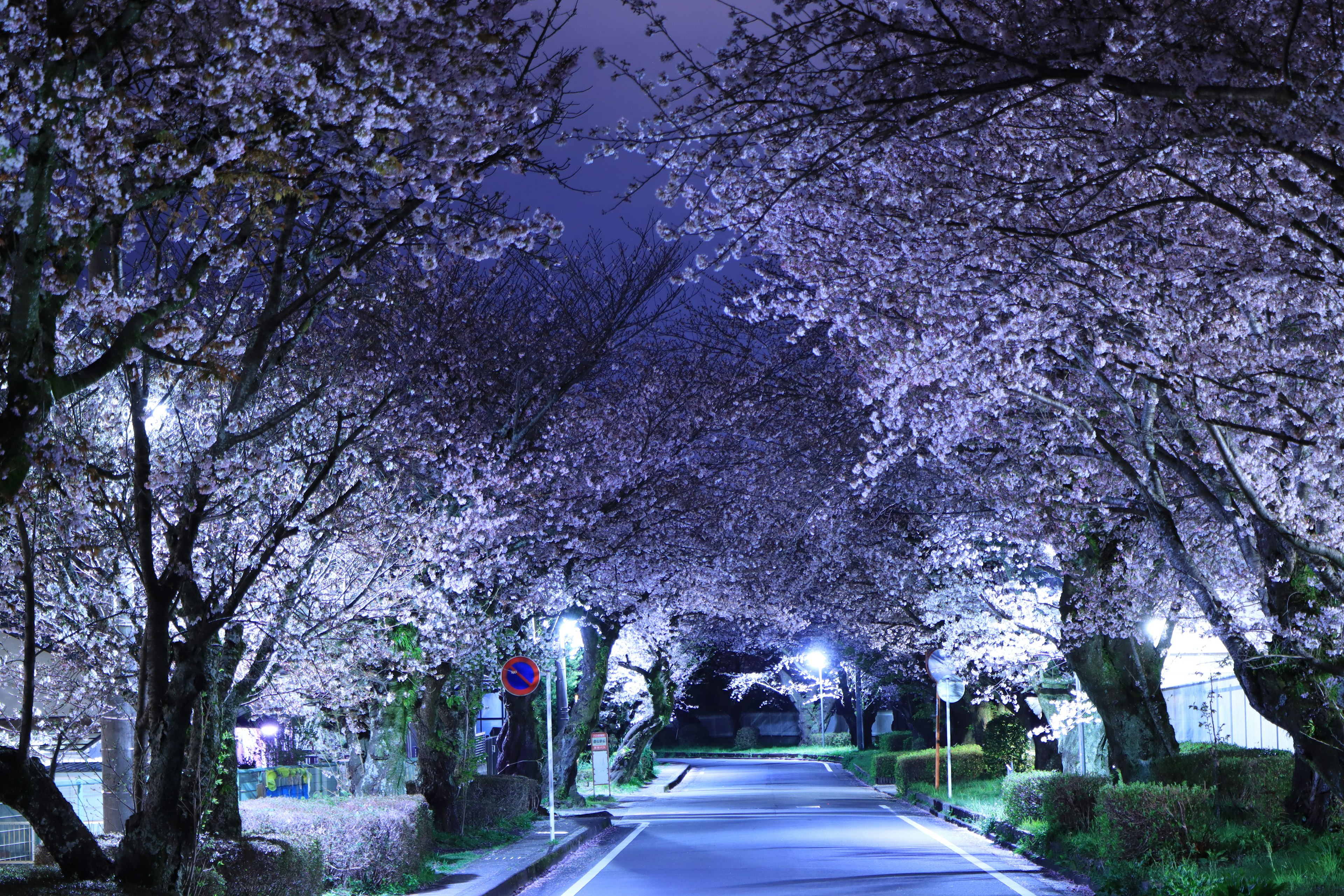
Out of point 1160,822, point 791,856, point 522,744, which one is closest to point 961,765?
point 522,744

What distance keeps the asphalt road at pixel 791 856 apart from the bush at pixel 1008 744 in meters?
3.28

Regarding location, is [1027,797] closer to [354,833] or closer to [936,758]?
[354,833]

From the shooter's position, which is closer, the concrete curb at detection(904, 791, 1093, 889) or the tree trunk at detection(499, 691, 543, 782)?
the concrete curb at detection(904, 791, 1093, 889)

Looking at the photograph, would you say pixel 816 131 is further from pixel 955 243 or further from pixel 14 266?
pixel 14 266

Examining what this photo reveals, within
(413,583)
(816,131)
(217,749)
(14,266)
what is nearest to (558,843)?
(413,583)

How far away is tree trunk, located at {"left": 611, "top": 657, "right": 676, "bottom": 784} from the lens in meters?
42.2

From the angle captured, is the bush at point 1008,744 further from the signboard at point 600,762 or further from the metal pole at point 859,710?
the metal pole at point 859,710

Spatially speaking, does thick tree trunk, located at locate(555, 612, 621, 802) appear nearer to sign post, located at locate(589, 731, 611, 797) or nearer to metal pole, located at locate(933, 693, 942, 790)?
sign post, located at locate(589, 731, 611, 797)

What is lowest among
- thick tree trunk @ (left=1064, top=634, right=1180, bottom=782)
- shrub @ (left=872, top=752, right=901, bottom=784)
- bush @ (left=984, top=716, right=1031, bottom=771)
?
shrub @ (left=872, top=752, right=901, bottom=784)

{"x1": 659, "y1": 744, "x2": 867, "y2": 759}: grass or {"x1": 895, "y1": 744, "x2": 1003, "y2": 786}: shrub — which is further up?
{"x1": 895, "y1": 744, "x2": 1003, "y2": 786}: shrub

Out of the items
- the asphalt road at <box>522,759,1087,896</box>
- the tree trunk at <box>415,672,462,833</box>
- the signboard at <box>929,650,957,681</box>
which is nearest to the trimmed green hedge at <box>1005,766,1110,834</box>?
the asphalt road at <box>522,759,1087,896</box>

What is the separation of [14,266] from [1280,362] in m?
→ 9.85

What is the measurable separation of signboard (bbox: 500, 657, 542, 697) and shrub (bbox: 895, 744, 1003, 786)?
1604 cm

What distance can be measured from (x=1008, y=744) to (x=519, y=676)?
1856cm
